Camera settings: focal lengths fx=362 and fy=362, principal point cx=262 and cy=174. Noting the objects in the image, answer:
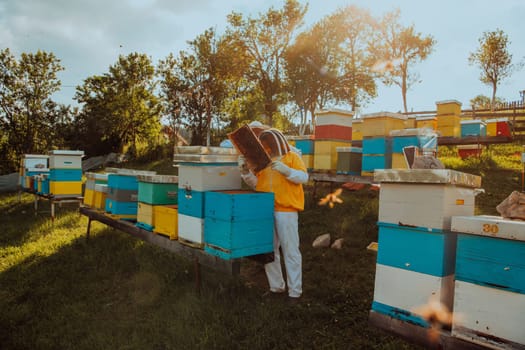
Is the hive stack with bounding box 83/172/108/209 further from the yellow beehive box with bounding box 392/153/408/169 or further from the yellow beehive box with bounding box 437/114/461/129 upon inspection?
the yellow beehive box with bounding box 437/114/461/129

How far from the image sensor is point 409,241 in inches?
93.2

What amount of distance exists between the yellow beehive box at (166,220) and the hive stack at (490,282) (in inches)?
116

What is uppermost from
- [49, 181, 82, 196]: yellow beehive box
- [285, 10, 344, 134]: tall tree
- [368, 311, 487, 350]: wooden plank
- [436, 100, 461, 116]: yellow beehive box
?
[285, 10, 344, 134]: tall tree

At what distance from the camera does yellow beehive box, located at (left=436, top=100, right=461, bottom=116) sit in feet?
28.5

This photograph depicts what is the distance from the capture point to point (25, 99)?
22500 millimetres

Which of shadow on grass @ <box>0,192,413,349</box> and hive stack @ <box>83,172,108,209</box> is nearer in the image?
shadow on grass @ <box>0,192,413,349</box>

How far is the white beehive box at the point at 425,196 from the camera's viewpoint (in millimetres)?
2277

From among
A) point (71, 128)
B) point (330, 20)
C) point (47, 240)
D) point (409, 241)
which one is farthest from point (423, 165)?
point (71, 128)

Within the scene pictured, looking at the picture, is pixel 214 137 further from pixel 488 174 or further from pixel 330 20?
pixel 488 174

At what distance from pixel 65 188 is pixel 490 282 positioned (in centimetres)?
890

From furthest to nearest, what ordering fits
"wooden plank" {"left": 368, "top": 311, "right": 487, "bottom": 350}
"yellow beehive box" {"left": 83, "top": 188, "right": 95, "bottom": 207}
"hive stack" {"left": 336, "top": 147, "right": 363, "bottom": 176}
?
1. "hive stack" {"left": 336, "top": 147, "right": 363, "bottom": 176}
2. "yellow beehive box" {"left": 83, "top": 188, "right": 95, "bottom": 207}
3. "wooden plank" {"left": 368, "top": 311, "right": 487, "bottom": 350}

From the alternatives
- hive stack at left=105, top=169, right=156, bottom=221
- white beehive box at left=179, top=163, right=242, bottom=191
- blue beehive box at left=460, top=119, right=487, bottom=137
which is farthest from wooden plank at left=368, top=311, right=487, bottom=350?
blue beehive box at left=460, top=119, right=487, bottom=137

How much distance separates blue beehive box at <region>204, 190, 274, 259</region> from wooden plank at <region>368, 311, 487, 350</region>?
1360 mm

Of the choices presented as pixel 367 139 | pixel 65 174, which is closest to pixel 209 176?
pixel 367 139
